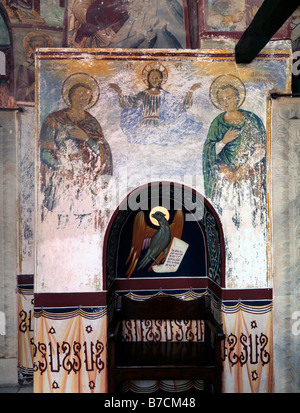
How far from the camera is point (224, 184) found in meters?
4.34

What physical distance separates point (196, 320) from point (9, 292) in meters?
2.88

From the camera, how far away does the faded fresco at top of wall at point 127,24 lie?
4480 mm

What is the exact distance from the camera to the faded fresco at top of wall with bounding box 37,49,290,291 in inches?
167

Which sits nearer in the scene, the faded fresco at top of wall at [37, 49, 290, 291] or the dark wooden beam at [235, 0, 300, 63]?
the dark wooden beam at [235, 0, 300, 63]

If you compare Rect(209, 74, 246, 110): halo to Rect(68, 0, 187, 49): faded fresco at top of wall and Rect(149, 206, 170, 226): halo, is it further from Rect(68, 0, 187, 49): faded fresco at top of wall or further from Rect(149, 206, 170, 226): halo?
Rect(149, 206, 170, 226): halo

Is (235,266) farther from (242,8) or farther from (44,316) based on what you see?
(242,8)

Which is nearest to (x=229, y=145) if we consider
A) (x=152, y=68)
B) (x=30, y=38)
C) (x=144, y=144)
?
(x=144, y=144)

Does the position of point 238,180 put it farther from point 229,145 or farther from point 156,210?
point 156,210

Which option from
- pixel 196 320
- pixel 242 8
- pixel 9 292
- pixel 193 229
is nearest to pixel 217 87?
pixel 242 8

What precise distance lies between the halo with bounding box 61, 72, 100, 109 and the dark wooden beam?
5.91 ft

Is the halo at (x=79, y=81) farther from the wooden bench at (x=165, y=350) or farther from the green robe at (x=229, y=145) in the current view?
the wooden bench at (x=165, y=350)

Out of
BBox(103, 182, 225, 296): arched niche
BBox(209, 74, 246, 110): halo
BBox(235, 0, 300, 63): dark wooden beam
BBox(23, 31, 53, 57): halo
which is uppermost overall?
BBox(23, 31, 53, 57): halo

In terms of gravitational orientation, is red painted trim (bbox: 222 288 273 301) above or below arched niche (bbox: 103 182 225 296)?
below

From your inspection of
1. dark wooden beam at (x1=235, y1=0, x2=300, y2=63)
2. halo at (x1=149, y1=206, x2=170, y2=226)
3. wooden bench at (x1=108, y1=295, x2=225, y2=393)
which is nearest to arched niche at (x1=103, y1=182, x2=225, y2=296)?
halo at (x1=149, y1=206, x2=170, y2=226)
